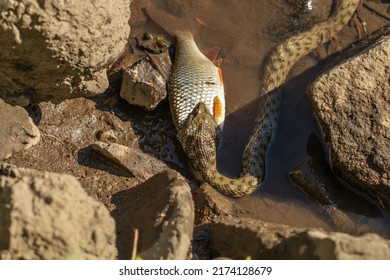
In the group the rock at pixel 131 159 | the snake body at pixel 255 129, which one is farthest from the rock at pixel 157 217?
the snake body at pixel 255 129

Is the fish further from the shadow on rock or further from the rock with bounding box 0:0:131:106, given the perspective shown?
the rock with bounding box 0:0:131:106

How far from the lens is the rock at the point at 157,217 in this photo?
4.85 meters

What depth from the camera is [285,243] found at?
486 cm

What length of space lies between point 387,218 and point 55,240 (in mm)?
4075

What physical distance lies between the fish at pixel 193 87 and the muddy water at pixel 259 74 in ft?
1.20

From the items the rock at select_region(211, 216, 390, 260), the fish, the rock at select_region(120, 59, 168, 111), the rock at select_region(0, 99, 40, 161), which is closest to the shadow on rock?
the rock at select_region(0, 99, 40, 161)

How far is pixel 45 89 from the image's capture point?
6.04m

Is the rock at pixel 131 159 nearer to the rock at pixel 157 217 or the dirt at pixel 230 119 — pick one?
the dirt at pixel 230 119

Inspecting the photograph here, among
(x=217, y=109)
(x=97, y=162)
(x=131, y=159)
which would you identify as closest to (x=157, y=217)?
(x=131, y=159)

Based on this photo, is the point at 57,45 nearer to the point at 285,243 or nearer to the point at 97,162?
the point at 97,162

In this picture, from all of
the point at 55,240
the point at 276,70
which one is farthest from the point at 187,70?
the point at 55,240

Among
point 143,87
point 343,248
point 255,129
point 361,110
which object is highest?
point 361,110

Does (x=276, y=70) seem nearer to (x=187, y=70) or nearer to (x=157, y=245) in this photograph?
(x=187, y=70)

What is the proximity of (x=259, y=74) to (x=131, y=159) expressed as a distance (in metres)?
2.33
